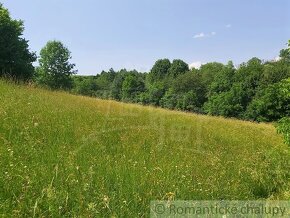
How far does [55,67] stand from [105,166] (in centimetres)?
4245

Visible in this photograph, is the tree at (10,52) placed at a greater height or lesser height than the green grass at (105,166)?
greater

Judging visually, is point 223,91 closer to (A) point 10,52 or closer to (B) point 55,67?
(B) point 55,67

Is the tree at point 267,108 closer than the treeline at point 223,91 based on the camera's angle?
Yes

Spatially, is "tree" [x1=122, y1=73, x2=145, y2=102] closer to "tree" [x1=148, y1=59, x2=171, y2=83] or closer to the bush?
"tree" [x1=148, y1=59, x2=171, y2=83]

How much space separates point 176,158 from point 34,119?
2.62 meters

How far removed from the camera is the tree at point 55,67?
43.5 meters

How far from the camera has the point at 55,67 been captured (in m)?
44.1

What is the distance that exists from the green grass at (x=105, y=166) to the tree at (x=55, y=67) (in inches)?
1475

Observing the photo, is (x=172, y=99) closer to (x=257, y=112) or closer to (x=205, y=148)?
(x=257, y=112)

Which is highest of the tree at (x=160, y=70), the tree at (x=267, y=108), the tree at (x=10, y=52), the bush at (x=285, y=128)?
the tree at (x=160, y=70)

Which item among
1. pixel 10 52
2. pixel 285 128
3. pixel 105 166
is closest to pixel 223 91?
pixel 10 52

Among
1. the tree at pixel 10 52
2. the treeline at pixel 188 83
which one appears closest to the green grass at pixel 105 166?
the tree at pixel 10 52

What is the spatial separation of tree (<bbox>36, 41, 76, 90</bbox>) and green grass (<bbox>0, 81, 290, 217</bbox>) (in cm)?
3747

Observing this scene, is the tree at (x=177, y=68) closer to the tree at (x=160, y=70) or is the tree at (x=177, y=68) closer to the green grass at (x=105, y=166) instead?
the tree at (x=160, y=70)
